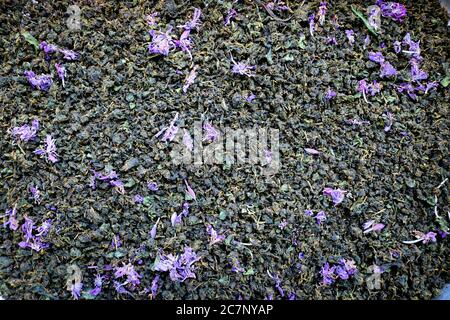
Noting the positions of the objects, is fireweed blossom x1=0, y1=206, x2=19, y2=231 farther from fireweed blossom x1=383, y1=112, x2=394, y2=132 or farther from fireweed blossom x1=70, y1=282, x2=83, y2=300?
fireweed blossom x1=383, y1=112, x2=394, y2=132

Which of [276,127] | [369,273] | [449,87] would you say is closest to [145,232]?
[276,127]

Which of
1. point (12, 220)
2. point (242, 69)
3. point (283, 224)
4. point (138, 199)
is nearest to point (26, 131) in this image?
point (12, 220)

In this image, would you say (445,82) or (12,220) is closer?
(12,220)

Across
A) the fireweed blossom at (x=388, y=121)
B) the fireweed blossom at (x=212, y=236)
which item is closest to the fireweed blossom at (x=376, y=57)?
the fireweed blossom at (x=388, y=121)

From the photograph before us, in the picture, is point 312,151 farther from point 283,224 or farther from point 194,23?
point 194,23

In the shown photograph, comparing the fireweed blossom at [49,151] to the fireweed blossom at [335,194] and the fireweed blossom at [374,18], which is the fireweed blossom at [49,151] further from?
the fireweed blossom at [374,18]
